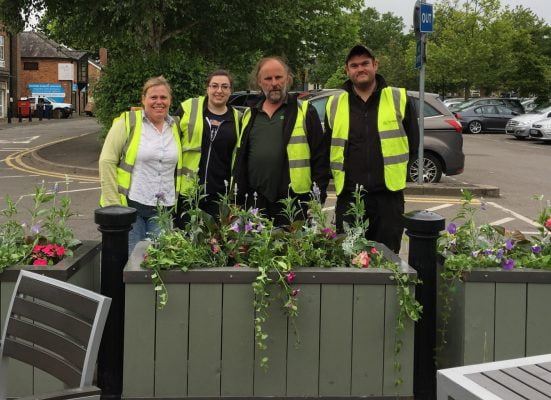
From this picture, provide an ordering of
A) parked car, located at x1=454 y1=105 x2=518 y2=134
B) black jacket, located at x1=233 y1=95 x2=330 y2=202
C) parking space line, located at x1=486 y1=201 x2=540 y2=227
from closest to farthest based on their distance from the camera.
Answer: black jacket, located at x1=233 y1=95 x2=330 y2=202
parking space line, located at x1=486 y1=201 x2=540 y2=227
parked car, located at x1=454 y1=105 x2=518 y2=134

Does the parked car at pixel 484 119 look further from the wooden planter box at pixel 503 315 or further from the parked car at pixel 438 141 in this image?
the wooden planter box at pixel 503 315

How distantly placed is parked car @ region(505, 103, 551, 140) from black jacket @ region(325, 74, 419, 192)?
906 inches

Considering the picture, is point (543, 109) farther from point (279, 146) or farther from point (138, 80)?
point (279, 146)

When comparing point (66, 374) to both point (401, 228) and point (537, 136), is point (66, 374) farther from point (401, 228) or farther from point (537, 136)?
point (537, 136)

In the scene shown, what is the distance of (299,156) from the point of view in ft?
13.3

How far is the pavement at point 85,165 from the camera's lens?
11125 millimetres

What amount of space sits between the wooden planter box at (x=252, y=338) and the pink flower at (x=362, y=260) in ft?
0.28

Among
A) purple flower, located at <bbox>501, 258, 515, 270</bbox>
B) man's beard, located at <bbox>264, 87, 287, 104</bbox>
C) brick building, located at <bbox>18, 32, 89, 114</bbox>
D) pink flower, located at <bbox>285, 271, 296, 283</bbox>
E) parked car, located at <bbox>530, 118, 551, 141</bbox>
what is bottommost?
pink flower, located at <bbox>285, 271, 296, 283</bbox>

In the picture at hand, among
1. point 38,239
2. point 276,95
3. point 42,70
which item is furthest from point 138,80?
point 42,70

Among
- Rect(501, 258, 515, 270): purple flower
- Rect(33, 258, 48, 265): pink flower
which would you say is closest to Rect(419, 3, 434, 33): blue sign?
Rect(501, 258, 515, 270): purple flower

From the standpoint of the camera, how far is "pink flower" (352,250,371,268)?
3.25m

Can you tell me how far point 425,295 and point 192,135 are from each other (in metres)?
1.80

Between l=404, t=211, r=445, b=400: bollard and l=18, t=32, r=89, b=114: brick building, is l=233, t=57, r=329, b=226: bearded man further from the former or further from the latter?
l=18, t=32, r=89, b=114: brick building

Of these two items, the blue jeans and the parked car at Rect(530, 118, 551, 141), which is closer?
the blue jeans
